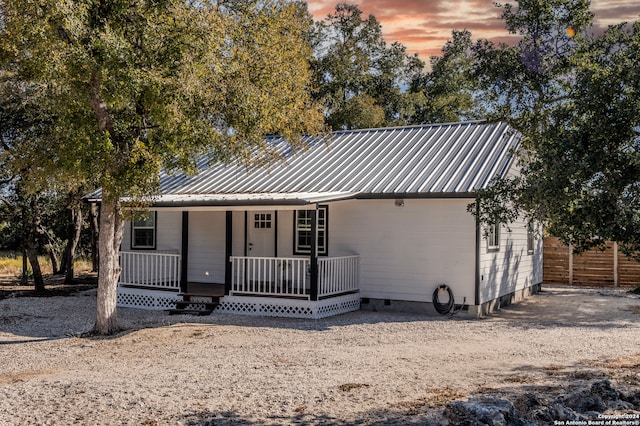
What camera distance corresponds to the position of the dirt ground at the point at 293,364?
6977 millimetres

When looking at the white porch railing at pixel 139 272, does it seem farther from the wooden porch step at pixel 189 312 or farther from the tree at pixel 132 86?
the tree at pixel 132 86

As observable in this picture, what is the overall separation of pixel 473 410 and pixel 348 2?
1138 inches

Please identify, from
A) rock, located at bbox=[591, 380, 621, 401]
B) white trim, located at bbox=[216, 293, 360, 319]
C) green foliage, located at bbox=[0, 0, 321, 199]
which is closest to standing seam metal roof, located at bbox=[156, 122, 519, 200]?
white trim, located at bbox=[216, 293, 360, 319]

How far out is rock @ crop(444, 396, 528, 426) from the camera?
19.3 feet

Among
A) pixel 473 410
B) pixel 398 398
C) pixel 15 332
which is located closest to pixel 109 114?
pixel 15 332

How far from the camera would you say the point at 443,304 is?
14664 mm

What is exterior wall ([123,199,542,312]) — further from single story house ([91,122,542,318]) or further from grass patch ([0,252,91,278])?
grass patch ([0,252,91,278])

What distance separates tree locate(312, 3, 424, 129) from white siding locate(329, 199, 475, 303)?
1439cm

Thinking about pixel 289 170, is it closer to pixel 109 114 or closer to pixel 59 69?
pixel 109 114

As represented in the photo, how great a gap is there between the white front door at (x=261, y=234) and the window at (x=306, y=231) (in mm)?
715

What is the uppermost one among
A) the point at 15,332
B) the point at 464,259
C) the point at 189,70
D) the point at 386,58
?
the point at 386,58

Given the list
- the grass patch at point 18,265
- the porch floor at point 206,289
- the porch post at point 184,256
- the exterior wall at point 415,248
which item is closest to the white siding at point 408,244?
the exterior wall at point 415,248

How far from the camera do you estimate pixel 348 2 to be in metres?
32.0

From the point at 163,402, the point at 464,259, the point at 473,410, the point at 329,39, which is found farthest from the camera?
the point at 329,39
